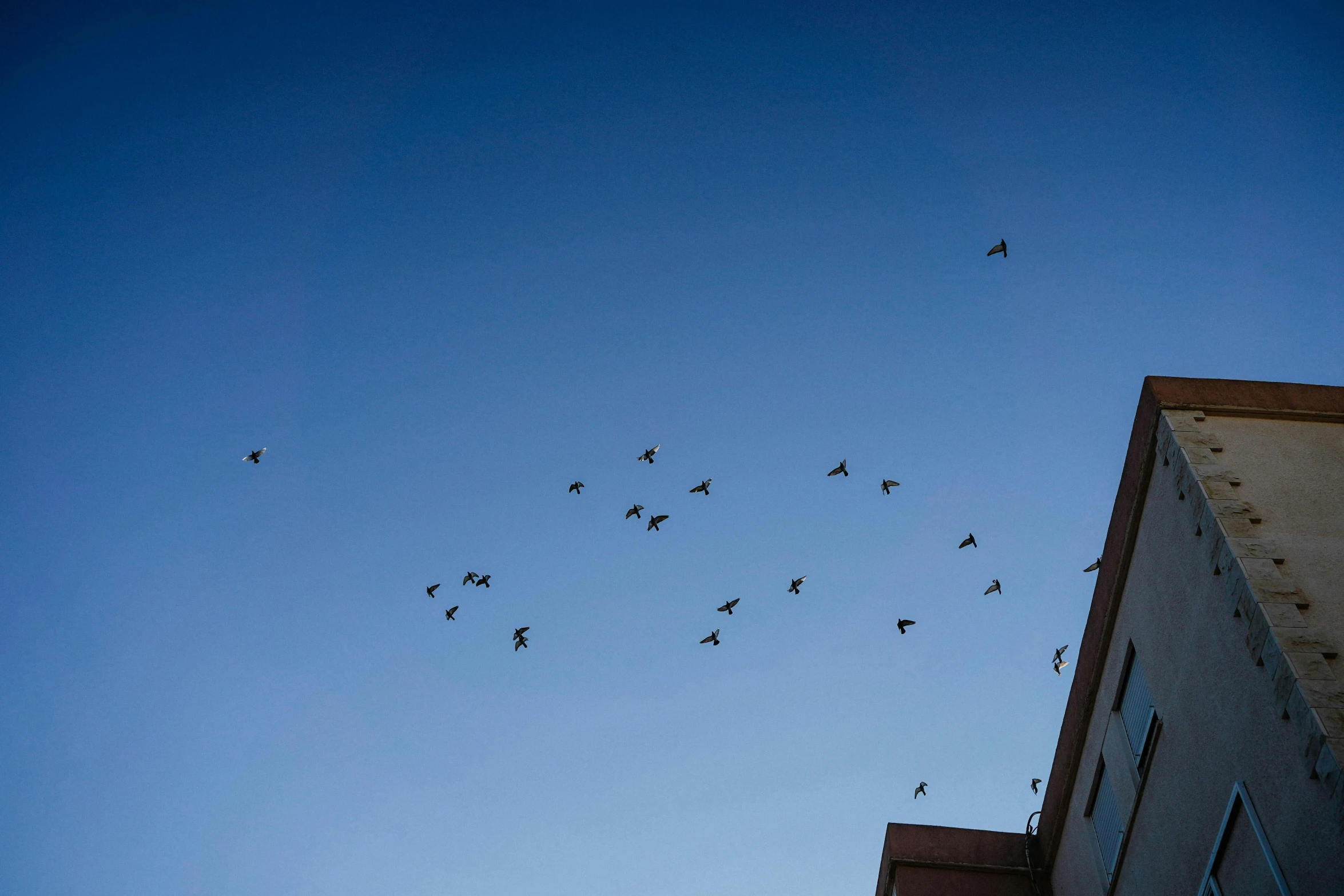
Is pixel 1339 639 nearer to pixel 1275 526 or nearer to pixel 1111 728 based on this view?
pixel 1275 526

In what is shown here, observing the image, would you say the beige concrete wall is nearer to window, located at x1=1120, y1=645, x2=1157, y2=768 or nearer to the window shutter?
window, located at x1=1120, y1=645, x2=1157, y2=768

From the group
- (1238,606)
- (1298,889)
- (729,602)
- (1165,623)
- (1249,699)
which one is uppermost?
(729,602)

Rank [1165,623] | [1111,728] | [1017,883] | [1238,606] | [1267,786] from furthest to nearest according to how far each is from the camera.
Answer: [1017,883]
[1111,728]
[1165,623]
[1238,606]
[1267,786]

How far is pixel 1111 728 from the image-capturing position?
1662 cm

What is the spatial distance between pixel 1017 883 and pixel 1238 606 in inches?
394

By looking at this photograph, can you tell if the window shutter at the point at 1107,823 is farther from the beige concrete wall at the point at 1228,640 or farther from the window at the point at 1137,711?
the window at the point at 1137,711

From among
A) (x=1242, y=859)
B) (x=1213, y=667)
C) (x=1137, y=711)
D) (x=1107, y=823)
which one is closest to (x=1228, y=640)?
(x=1213, y=667)

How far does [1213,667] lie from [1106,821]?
5269 mm

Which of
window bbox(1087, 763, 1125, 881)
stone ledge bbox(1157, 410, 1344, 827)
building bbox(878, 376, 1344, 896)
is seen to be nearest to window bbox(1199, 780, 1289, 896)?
building bbox(878, 376, 1344, 896)

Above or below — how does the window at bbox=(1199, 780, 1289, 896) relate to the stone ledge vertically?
below

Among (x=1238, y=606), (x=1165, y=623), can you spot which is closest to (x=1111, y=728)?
(x=1165, y=623)

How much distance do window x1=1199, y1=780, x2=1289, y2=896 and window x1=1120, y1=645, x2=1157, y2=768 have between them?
2638 millimetres

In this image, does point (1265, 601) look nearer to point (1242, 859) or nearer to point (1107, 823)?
point (1242, 859)

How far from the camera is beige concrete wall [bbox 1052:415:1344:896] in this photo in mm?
10867
